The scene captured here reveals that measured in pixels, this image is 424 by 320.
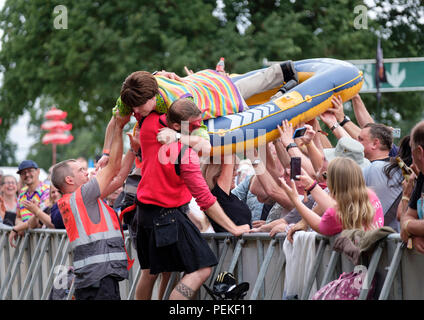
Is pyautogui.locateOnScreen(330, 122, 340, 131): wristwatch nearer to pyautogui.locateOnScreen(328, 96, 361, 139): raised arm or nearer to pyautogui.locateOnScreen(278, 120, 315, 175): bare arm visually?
pyautogui.locateOnScreen(328, 96, 361, 139): raised arm

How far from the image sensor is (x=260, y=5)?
1741cm

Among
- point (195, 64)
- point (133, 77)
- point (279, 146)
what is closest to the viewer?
point (133, 77)

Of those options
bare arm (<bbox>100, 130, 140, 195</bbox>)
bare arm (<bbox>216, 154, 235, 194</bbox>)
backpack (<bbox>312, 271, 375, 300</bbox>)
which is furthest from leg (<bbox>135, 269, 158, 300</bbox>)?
backpack (<bbox>312, 271, 375, 300</bbox>)

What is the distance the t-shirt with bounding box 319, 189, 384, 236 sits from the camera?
14.6ft

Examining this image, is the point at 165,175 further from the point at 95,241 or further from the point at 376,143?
the point at 376,143

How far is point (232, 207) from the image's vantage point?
561 cm

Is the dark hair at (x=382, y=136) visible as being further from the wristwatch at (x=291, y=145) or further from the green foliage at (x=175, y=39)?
the green foliage at (x=175, y=39)

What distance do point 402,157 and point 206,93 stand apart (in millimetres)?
1542

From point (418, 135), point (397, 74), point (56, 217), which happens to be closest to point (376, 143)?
point (418, 135)

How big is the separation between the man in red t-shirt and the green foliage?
413 inches

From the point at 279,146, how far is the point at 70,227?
1.71 metres

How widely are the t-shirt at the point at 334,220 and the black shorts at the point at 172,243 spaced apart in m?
0.95
